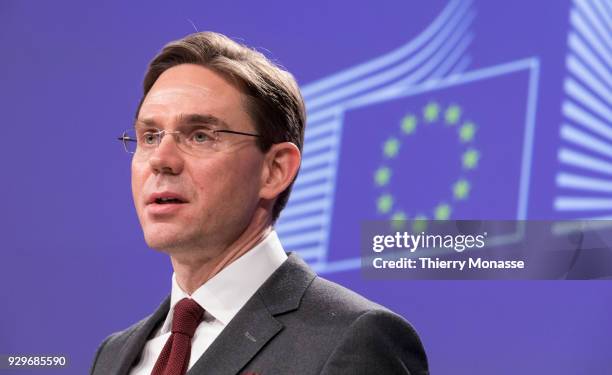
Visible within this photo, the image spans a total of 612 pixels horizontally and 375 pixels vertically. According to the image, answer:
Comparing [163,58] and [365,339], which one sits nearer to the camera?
[365,339]

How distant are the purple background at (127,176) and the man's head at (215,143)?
1.46 m

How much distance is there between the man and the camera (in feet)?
5.65

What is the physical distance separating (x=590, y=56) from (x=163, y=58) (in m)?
1.97

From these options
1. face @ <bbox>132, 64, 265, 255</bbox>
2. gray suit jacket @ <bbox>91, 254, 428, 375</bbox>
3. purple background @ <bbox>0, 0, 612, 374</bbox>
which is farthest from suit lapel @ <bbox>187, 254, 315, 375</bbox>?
purple background @ <bbox>0, 0, 612, 374</bbox>

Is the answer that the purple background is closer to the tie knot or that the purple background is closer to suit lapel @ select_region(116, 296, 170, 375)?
suit lapel @ select_region(116, 296, 170, 375)

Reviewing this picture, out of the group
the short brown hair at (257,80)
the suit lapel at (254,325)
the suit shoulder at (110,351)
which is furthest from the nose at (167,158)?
the suit shoulder at (110,351)

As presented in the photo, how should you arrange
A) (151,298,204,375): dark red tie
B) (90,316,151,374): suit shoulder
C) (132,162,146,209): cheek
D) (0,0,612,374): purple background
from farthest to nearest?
(0,0,612,374): purple background < (90,316,151,374): suit shoulder < (132,162,146,209): cheek < (151,298,204,375): dark red tie

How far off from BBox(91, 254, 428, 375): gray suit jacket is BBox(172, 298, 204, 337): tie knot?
95 mm

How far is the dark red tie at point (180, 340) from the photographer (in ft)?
5.85

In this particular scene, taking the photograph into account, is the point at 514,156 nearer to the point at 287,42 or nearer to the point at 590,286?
the point at 590,286

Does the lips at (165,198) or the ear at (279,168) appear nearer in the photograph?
the lips at (165,198)

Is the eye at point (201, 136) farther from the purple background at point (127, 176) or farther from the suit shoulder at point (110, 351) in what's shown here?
the purple background at point (127, 176)

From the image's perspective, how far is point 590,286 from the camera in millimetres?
3391

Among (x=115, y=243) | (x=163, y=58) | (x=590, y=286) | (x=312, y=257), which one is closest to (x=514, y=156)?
(x=590, y=286)
